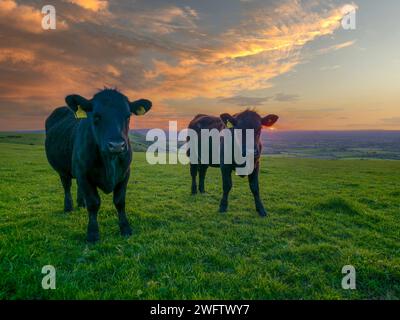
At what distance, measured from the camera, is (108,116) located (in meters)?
5.09

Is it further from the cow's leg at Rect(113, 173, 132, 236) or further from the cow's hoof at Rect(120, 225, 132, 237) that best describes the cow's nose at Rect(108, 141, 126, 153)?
the cow's hoof at Rect(120, 225, 132, 237)

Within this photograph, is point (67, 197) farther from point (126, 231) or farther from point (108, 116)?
point (108, 116)

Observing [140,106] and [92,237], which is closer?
[92,237]

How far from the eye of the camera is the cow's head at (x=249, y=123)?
7429mm

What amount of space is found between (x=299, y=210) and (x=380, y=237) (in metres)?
2.47

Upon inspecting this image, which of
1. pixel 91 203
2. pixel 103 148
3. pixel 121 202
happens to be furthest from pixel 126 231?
pixel 103 148

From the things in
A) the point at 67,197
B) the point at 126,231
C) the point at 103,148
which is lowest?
the point at 126,231

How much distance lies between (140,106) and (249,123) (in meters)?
3.03

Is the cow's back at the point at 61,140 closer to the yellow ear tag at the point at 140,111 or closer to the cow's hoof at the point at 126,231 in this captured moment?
the yellow ear tag at the point at 140,111

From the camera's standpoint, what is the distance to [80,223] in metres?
6.72

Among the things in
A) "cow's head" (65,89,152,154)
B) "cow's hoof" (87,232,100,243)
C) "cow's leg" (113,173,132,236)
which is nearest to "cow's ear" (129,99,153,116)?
"cow's head" (65,89,152,154)

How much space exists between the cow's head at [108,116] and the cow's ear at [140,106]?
0.16 m

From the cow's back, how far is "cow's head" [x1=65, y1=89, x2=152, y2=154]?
1831 millimetres
